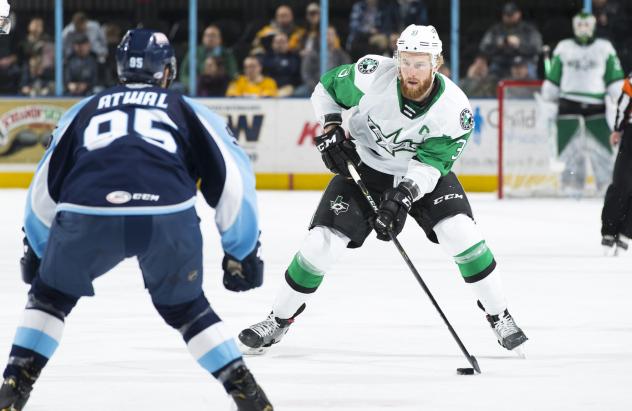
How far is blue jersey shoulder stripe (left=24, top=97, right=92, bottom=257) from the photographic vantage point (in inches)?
131

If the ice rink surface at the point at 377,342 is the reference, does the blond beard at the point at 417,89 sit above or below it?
above

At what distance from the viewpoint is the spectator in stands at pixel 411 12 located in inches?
482

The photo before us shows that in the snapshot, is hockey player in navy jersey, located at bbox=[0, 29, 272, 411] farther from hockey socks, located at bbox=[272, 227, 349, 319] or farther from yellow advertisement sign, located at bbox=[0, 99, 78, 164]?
yellow advertisement sign, located at bbox=[0, 99, 78, 164]

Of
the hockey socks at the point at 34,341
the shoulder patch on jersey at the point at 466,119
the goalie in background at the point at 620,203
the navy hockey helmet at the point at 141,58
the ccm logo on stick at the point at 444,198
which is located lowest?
the goalie in background at the point at 620,203

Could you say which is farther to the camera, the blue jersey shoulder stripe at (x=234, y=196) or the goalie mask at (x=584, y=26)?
the goalie mask at (x=584, y=26)

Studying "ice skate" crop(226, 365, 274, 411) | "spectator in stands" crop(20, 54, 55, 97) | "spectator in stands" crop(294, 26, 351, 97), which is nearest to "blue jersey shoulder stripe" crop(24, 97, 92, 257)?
"ice skate" crop(226, 365, 274, 411)

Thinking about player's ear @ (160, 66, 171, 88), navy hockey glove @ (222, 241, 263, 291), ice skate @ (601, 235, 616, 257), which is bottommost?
ice skate @ (601, 235, 616, 257)

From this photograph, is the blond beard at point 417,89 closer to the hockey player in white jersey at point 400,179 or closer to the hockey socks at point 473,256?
the hockey player in white jersey at point 400,179

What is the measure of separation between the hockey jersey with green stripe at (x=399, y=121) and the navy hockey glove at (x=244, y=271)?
49.1 inches

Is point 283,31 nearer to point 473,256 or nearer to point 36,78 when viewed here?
point 36,78

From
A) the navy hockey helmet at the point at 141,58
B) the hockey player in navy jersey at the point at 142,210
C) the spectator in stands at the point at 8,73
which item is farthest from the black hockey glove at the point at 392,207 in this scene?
the spectator in stands at the point at 8,73

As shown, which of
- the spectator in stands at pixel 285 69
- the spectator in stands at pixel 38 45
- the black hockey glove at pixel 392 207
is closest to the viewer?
the black hockey glove at pixel 392 207

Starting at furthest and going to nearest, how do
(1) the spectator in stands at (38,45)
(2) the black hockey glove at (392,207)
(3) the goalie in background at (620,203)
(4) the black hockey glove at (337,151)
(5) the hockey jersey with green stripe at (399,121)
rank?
(1) the spectator in stands at (38,45), (3) the goalie in background at (620,203), (4) the black hockey glove at (337,151), (5) the hockey jersey with green stripe at (399,121), (2) the black hockey glove at (392,207)

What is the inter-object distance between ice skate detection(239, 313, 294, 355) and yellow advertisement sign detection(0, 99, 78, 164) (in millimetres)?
8141
